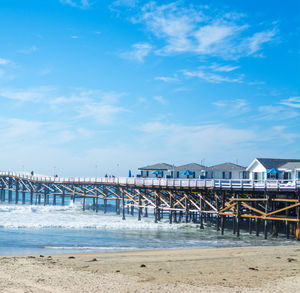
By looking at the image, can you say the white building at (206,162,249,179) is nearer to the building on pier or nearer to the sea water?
the building on pier

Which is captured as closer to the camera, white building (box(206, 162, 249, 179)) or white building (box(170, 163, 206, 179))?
white building (box(206, 162, 249, 179))

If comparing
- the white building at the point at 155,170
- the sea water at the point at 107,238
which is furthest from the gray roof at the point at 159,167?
the sea water at the point at 107,238

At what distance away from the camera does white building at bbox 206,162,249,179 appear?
42.8 m

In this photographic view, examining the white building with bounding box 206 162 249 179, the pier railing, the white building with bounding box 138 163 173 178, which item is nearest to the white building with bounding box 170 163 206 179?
the white building with bounding box 206 162 249 179

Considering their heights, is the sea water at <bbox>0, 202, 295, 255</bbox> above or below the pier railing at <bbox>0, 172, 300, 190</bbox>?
below

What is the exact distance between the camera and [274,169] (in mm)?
36656

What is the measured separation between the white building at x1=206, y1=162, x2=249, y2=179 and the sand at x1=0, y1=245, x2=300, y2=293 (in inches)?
868

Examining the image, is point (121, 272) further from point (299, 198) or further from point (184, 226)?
point (184, 226)

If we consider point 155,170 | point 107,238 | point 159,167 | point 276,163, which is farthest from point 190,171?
point 107,238

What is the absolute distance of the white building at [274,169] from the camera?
119ft

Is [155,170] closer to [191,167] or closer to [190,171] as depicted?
[191,167]

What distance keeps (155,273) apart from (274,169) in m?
24.0

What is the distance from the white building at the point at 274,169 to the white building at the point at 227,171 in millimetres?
1892

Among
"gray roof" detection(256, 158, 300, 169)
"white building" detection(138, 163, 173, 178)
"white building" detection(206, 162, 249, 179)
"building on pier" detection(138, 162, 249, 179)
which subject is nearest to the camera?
"gray roof" detection(256, 158, 300, 169)
